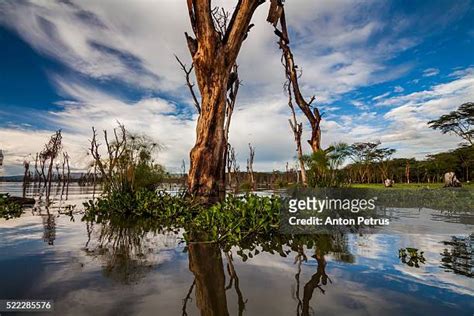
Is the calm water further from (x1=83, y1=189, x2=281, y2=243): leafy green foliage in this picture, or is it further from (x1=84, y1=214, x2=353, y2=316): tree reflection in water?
(x1=83, y1=189, x2=281, y2=243): leafy green foliage

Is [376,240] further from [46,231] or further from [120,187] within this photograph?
[120,187]

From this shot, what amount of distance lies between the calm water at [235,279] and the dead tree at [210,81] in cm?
353

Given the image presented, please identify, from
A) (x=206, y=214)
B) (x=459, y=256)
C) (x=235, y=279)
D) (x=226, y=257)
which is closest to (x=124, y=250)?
(x=226, y=257)

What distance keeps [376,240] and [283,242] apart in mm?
1607

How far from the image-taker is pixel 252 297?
99.0 inches

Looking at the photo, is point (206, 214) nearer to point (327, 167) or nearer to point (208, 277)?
point (208, 277)

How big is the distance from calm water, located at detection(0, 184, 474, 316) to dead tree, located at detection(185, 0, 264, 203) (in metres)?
3.53

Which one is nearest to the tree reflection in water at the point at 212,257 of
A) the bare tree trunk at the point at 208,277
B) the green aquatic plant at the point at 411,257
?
the bare tree trunk at the point at 208,277

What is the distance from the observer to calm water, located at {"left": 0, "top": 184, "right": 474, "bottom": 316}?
2.32 m

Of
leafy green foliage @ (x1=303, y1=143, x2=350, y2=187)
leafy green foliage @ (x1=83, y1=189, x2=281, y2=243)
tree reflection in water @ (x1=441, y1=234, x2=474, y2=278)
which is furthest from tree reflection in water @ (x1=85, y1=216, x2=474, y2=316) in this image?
leafy green foliage @ (x1=303, y1=143, x2=350, y2=187)

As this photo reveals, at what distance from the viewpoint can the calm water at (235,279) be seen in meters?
2.32

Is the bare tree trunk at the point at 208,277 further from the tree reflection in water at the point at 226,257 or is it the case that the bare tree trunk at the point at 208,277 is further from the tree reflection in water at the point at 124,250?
the tree reflection in water at the point at 124,250

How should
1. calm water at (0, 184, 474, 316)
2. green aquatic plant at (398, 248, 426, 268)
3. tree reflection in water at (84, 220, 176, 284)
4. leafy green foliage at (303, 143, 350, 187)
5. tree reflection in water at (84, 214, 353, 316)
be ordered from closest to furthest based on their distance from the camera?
calm water at (0, 184, 474, 316)
tree reflection in water at (84, 214, 353, 316)
tree reflection in water at (84, 220, 176, 284)
green aquatic plant at (398, 248, 426, 268)
leafy green foliage at (303, 143, 350, 187)

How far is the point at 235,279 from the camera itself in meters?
3.01
